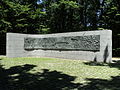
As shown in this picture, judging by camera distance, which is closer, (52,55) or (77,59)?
(77,59)

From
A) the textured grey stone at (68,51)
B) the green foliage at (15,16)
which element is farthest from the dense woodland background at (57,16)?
the textured grey stone at (68,51)

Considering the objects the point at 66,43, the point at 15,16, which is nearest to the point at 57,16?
the point at 15,16

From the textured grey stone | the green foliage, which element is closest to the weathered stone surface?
the textured grey stone

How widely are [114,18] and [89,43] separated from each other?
24.9ft

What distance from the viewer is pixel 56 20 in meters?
22.4

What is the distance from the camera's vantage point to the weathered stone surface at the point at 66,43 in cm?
1066

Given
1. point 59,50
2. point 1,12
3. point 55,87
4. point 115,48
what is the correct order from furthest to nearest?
point 115,48
point 1,12
point 59,50
point 55,87

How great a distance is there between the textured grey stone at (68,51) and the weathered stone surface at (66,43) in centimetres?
16

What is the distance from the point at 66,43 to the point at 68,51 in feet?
2.09

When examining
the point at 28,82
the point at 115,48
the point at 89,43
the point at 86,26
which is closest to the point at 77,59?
the point at 89,43

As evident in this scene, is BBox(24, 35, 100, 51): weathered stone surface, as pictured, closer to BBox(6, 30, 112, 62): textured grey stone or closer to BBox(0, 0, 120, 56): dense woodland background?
BBox(6, 30, 112, 62): textured grey stone

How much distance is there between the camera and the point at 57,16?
72.5 ft

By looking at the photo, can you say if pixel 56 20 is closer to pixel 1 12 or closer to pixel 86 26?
pixel 86 26

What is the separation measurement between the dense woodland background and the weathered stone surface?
3469 millimetres
